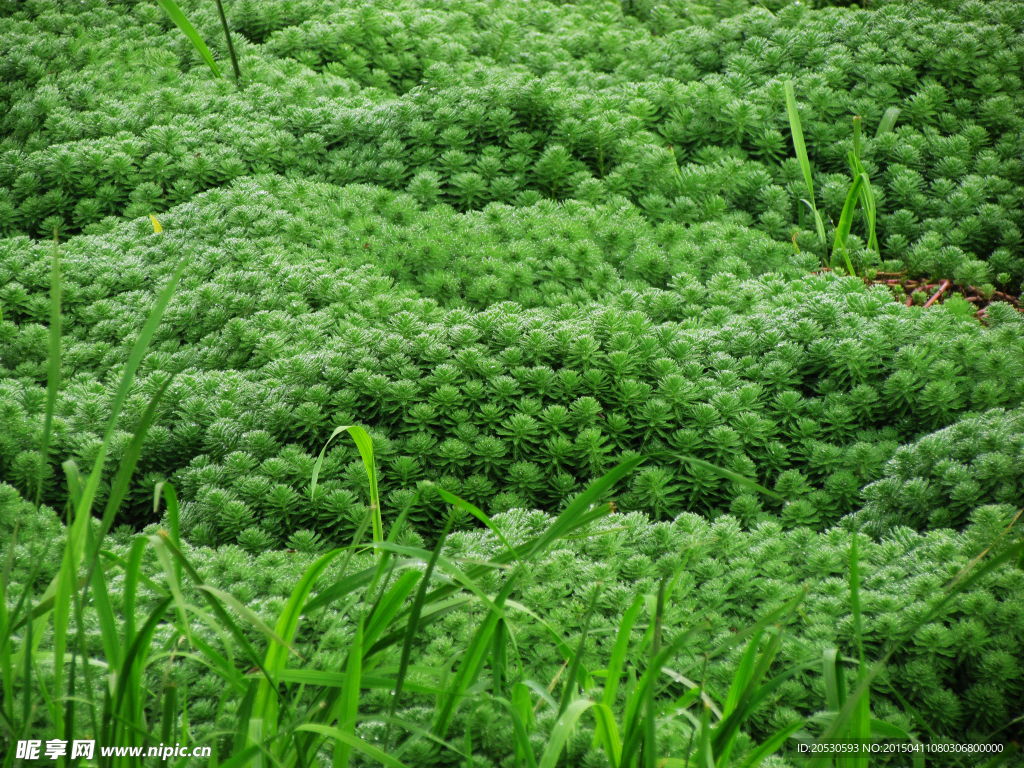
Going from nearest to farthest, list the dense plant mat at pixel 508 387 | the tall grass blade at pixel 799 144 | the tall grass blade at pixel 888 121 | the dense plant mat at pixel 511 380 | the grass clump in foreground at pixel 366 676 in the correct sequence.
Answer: the grass clump in foreground at pixel 366 676, the dense plant mat at pixel 511 380, the dense plant mat at pixel 508 387, the tall grass blade at pixel 799 144, the tall grass blade at pixel 888 121

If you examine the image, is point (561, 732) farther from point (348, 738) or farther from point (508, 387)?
point (508, 387)

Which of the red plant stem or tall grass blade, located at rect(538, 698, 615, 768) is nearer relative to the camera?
tall grass blade, located at rect(538, 698, 615, 768)

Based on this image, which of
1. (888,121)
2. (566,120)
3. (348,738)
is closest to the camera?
(348,738)

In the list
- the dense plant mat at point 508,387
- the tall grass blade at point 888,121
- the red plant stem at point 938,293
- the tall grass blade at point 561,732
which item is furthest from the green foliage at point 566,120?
the tall grass blade at point 561,732

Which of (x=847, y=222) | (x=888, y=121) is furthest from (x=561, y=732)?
(x=888, y=121)

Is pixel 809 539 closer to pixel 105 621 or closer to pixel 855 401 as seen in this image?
pixel 855 401

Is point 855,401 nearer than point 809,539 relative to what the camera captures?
No

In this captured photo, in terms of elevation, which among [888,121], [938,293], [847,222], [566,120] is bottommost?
[938,293]

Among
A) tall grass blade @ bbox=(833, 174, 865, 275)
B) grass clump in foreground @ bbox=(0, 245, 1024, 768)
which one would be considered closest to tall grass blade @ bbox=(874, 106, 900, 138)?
tall grass blade @ bbox=(833, 174, 865, 275)

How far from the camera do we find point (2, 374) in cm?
305

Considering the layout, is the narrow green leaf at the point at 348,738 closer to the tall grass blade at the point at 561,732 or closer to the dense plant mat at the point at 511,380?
the dense plant mat at the point at 511,380

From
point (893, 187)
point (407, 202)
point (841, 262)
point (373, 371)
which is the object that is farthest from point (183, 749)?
point (893, 187)

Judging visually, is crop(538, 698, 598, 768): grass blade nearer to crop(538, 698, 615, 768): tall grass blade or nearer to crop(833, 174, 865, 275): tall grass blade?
crop(538, 698, 615, 768): tall grass blade

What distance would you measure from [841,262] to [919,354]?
1.08 m
